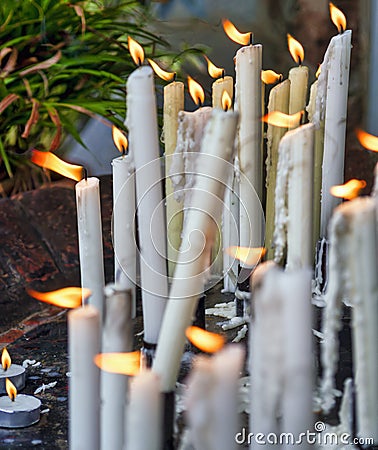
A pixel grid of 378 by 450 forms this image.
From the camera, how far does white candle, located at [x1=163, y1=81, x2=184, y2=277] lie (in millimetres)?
682

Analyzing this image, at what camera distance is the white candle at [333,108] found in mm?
699

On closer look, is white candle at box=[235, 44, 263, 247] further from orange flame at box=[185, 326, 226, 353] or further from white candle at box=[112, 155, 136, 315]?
orange flame at box=[185, 326, 226, 353]

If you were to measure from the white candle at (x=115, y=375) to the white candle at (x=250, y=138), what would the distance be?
28 centimetres

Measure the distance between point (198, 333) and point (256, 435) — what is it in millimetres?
81

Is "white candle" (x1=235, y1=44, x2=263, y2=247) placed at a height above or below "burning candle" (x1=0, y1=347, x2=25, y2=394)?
above

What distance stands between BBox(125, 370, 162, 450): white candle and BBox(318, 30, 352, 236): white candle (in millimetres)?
374

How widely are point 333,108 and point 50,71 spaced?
0.60 meters

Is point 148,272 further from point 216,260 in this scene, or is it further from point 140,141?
point 216,260

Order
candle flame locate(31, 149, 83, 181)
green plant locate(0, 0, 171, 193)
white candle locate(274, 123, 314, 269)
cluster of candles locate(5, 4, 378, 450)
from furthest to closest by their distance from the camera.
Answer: green plant locate(0, 0, 171, 193), candle flame locate(31, 149, 83, 181), white candle locate(274, 123, 314, 269), cluster of candles locate(5, 4, 378, 450)

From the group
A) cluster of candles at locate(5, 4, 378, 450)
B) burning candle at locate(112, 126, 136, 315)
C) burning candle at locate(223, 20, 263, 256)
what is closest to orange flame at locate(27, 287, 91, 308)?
cluster of candles at locate(5, 4, 378, 450)

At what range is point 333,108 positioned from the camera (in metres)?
0.71

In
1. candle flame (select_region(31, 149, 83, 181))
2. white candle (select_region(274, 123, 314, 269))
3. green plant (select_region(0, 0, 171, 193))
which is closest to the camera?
white candle (select_region(274, 123, 314, 269))

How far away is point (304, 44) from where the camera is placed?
6.12ft

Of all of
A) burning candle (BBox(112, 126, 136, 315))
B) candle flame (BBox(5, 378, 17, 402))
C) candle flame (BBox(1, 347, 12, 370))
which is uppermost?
burning candle (BBox(112, 126, 136, 315))
